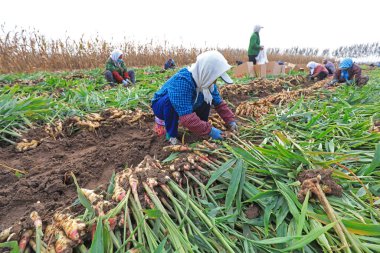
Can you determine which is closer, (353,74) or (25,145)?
(25,145)

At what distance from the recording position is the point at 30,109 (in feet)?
8.35

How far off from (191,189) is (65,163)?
1128mm

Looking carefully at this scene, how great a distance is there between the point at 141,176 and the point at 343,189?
1062 millimetres

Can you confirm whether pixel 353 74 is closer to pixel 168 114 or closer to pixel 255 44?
pixel 255 44

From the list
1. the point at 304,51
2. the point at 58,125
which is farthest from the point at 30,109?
the point at 304,51

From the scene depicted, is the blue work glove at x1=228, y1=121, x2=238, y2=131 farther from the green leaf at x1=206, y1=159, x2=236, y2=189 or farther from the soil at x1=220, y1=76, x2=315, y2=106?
the soil at x1=220, y1=76, x2=315, y2=106

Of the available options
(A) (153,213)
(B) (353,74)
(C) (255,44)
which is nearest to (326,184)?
(A) (153,213)

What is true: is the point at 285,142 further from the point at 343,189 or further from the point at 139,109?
the point at 139,109

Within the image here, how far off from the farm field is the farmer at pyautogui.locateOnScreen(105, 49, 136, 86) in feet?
9.06

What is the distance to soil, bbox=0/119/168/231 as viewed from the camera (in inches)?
55.2

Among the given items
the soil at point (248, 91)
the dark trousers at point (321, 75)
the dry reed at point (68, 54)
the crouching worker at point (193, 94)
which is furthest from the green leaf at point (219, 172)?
the dry reed at point (68, 54)

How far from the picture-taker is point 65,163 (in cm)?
189

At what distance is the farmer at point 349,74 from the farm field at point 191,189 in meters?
2.66

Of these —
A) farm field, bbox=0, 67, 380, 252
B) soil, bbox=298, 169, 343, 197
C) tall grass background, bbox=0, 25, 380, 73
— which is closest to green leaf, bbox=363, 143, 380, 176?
farm field, bbox=0, 67, 380, 252
